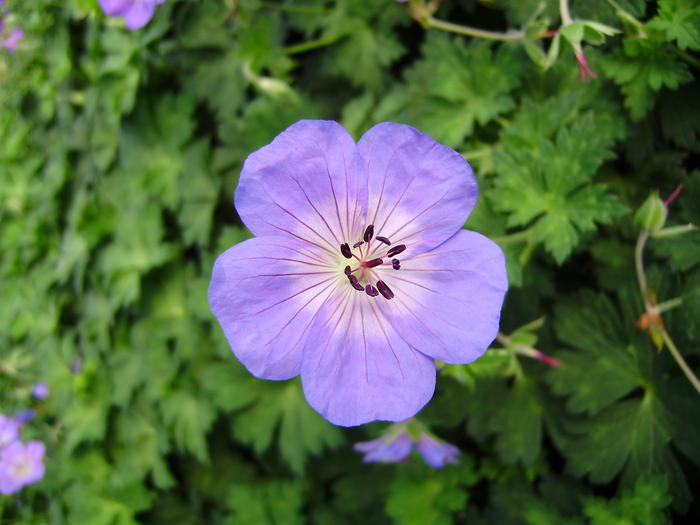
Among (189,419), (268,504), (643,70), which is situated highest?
(643,70)

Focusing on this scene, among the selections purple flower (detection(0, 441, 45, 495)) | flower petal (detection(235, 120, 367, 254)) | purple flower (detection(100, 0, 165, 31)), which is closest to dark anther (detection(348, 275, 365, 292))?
flower petal (detection(235, 120, 367, 254))

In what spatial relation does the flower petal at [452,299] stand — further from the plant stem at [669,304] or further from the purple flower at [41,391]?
the purple flower at [41,391]

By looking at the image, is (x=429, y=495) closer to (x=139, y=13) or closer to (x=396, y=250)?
(x=396, y=250)

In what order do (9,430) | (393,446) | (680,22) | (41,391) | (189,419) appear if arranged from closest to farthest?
1. (680,22)
2. (393,446)
3. (189,419)
4. (9,430)
5. (41,391)

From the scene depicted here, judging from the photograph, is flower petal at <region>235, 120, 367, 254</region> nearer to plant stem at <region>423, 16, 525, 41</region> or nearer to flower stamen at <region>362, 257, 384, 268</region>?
flower stamen at <region>362, 257, 384, 268</region>

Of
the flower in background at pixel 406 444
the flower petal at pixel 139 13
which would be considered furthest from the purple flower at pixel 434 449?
the flower petal at pixel 139 13

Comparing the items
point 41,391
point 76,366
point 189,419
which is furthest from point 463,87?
point 41,391
